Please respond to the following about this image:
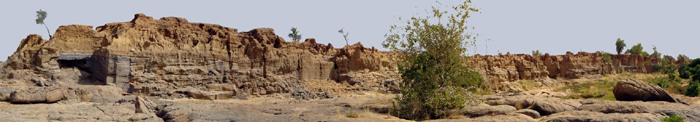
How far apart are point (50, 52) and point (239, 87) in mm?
8900

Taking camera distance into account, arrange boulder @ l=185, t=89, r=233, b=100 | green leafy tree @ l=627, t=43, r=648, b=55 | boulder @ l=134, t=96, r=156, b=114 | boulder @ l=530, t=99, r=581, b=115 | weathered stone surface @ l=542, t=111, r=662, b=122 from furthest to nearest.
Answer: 1. green leafy tree @ l=627, t=43, r=648, b=55
2. boulder @ l=185, t=89, r=233, b=100
3. boulder @ l=134, t=96, r=156, b=114
4. boulder @ l=530, t=99, r=581, b=115
5. weathered stone surface @ l=542, t=111, r=662, b=122

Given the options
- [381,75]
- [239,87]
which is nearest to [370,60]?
[381,75]

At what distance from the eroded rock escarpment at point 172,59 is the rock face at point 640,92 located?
54.5 feet

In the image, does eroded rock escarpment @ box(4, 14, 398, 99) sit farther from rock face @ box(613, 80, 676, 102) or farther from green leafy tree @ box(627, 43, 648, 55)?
green leafy tree @ box(627, 43, 648, 55)

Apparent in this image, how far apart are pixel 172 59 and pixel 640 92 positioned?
66.2 ft

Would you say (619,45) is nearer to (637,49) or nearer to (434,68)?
(637,49)

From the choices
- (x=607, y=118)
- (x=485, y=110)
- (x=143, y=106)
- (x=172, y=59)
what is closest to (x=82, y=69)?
(x=172, y=59)

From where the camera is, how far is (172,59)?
2534 centimetres

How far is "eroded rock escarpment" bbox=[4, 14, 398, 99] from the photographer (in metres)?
23.4

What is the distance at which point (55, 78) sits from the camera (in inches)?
905

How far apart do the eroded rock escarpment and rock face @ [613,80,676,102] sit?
654 inches

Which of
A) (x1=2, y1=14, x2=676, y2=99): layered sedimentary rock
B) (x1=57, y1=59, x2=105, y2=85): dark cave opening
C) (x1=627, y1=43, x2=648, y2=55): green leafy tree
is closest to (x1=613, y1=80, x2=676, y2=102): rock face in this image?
(x1=2, y1=14, x2=676, y2=99): layered sedimentary rock

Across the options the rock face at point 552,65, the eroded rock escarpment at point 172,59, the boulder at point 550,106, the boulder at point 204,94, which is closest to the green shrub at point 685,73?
the rock face at point 552,65

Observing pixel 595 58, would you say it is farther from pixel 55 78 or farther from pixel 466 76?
pixel 55 78
